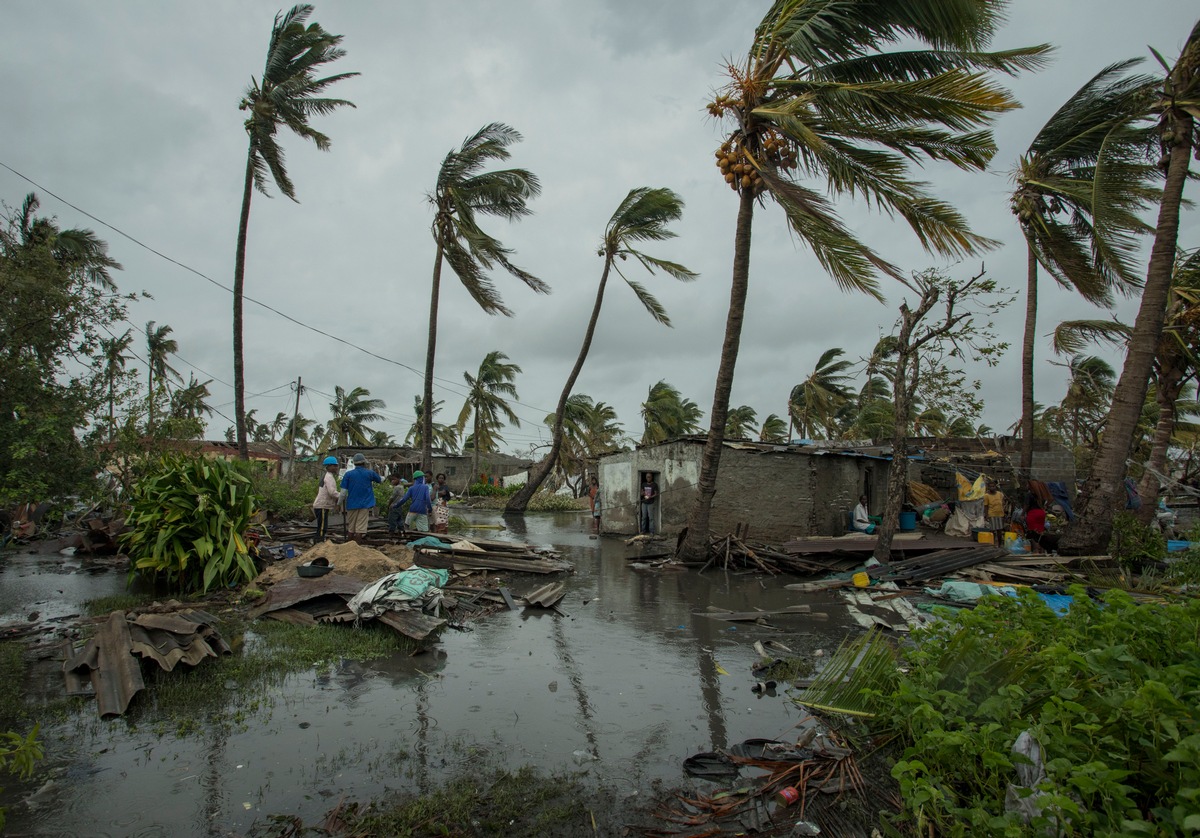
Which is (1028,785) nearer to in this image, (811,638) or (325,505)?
(811,638)

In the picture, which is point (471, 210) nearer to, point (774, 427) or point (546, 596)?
point (546, 596)

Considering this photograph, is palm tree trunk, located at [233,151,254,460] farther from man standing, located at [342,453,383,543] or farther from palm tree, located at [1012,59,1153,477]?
palm tree, located at [1012,59,1153,477]

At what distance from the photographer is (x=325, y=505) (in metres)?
11.5

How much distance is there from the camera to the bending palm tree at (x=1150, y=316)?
9.59 m

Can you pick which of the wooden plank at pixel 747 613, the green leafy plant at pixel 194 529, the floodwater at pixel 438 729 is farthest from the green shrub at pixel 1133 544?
the green leafy plant at pixel 194 529

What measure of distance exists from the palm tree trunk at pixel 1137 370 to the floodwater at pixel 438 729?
5354mm

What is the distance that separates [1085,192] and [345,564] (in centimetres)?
1288

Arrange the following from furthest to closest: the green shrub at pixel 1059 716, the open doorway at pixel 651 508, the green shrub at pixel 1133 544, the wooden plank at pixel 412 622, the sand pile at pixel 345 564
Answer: the open doorway at pixel 651 508 → the green shrub at pixel 1133 544 → the sand pile at pixel 345 564 → the wooden plank at pixel 412 622 → the green shrub at pixel 1059 716

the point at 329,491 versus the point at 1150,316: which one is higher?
the point at 1150,316

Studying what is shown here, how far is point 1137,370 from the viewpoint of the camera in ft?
31.6

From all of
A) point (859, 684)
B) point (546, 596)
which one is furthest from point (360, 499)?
point (859, 684)

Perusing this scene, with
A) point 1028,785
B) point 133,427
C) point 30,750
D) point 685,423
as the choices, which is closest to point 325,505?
point 133,427

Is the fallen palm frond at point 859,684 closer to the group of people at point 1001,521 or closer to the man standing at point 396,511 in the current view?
the group of people at point 1001,521

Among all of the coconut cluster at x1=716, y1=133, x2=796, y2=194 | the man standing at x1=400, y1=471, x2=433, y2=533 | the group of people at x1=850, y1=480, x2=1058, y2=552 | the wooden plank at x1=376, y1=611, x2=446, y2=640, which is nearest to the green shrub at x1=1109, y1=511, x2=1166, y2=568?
the group of people at x1=850, y1=480, x2=1058, y2=552
